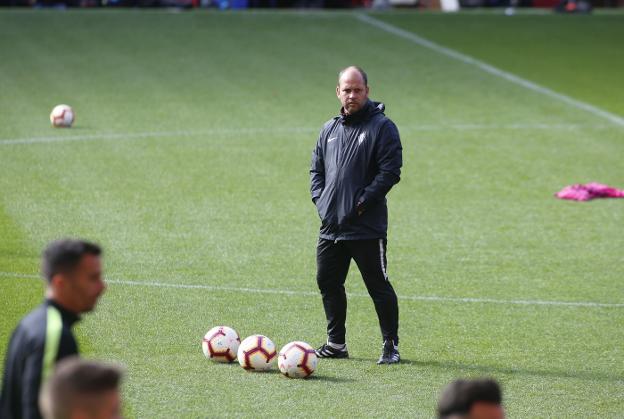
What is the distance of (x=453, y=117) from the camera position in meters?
25.0

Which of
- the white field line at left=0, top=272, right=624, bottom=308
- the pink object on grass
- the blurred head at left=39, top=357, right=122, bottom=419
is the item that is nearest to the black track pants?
the white field line at left=0, top=272, right=624, bottom=308

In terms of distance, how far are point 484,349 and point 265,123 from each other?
13.3 meters

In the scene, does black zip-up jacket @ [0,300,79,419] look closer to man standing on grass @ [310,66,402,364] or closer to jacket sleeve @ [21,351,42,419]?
jacket sleeve @ [21,351,42,419]

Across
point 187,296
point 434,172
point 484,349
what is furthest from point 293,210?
point 484,349

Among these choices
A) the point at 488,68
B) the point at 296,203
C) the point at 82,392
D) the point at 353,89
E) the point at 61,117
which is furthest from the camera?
the point at 488,68

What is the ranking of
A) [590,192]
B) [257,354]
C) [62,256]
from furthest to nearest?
[590,192], [257,354], [62,256]

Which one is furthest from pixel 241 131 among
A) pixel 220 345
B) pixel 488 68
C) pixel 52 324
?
pixel 52 324

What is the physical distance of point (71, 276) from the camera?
5.84 m

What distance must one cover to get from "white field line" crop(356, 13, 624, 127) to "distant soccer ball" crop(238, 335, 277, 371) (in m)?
15.7

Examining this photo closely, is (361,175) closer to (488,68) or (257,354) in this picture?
(257,354)

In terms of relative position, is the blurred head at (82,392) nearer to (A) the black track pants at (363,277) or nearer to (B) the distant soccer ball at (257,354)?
(B) the distant soccer ball at (257,354)

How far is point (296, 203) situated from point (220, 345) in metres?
7.59

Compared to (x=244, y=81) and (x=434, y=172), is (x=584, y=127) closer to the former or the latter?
(x=434, y=172)

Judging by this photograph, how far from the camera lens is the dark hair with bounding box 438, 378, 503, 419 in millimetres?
5020
